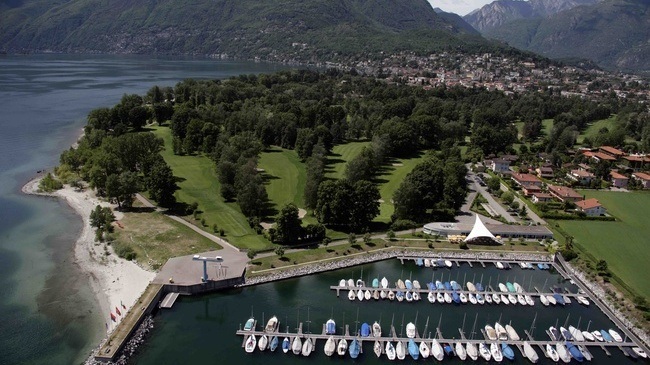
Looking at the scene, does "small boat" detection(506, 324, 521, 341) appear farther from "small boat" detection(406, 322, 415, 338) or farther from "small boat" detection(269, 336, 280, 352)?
"small boat" detection(269, 336, 280, 352)

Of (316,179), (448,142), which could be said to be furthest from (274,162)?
(448,142)

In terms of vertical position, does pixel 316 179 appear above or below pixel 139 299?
above

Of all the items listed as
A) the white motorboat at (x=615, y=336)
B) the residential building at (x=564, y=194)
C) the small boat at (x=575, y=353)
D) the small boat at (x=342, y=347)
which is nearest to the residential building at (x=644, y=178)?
the residential building at (x=564, y=194)

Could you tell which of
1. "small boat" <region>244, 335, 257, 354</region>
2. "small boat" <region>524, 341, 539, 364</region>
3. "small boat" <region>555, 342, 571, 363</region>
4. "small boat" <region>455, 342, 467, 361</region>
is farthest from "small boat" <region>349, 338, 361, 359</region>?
"small boat" <region>555, 342, 571, 363</region>

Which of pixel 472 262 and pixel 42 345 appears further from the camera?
pixel 472 262

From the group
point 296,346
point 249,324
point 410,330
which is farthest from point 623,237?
point 249,324

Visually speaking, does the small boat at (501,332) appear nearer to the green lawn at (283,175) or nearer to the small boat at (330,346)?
the small boat at (330,346)

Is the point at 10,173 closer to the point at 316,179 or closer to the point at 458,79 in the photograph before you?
the point at 316,179
